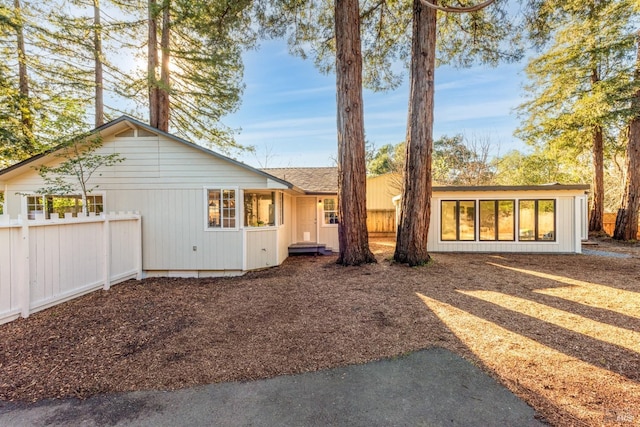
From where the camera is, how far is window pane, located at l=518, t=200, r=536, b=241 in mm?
10062

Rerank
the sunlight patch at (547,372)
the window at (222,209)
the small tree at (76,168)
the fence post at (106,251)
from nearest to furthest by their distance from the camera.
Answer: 1. the sunlight patch at (547,372)
2. the fence post at (106,251)
3. the small tree at (76,168)
4. the window at (222,209)

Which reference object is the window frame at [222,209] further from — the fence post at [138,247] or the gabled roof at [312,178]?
the gabled roof at [312,178]

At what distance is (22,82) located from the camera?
9.52 meters

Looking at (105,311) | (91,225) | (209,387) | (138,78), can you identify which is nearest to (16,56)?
(138,78)

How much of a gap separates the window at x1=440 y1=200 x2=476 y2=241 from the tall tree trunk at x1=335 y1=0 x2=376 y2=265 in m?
4.20

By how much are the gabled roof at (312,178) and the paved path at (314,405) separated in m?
8.47

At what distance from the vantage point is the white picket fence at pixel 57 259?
3.86 m

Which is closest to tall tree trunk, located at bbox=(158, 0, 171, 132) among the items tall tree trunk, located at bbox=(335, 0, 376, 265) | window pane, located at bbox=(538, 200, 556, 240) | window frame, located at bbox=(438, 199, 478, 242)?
tall tree trunk, located at bbox=(335, 0, 376, 265)

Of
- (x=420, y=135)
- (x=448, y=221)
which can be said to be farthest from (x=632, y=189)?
(x=420, y=135)

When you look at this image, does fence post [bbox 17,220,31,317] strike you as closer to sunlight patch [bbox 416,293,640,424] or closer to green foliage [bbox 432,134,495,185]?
sunlight patch [bbox 416,293,640,424]

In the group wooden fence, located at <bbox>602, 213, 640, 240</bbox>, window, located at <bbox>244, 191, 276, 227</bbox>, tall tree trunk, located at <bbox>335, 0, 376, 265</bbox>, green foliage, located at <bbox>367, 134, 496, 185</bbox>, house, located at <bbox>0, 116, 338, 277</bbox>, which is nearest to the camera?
house, located at <bbox>0, 116, 338, 277</bbox>

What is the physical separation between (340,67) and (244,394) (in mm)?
7663

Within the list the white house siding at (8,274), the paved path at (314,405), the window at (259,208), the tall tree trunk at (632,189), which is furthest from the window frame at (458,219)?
the white house siding at (8,274)

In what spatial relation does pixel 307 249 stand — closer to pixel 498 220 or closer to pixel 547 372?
pixel 498 220
